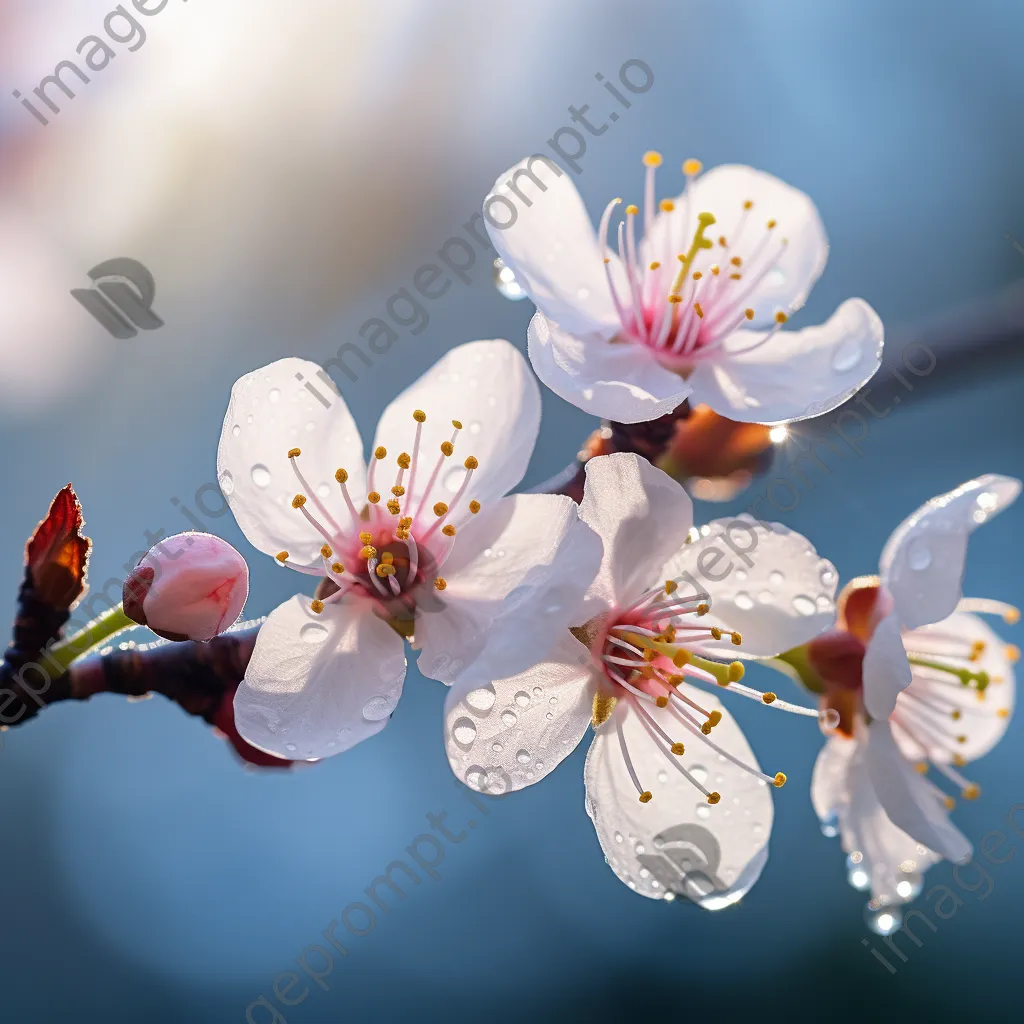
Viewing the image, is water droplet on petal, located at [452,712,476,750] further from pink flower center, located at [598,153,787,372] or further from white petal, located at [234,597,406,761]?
pink flower center, located at [598,153,787,372]

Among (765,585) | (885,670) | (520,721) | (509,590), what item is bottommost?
(885,670)

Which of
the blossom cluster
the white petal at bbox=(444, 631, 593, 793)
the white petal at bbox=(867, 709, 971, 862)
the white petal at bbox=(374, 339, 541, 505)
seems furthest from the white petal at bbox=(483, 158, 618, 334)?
the white petal at bbox=(867, 709, 971, 862)

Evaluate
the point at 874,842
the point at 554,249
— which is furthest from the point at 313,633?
the point at 874,842

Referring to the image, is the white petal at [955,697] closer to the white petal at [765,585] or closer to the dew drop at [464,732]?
the white petal at [765,585]

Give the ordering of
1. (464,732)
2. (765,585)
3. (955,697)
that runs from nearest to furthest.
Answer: (464,732) → (765,585) → (955,697)

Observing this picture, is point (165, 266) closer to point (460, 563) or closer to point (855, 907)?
point (460, 563)

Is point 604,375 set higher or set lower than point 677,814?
higher

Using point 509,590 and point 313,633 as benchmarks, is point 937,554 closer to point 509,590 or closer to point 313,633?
point 509,590
